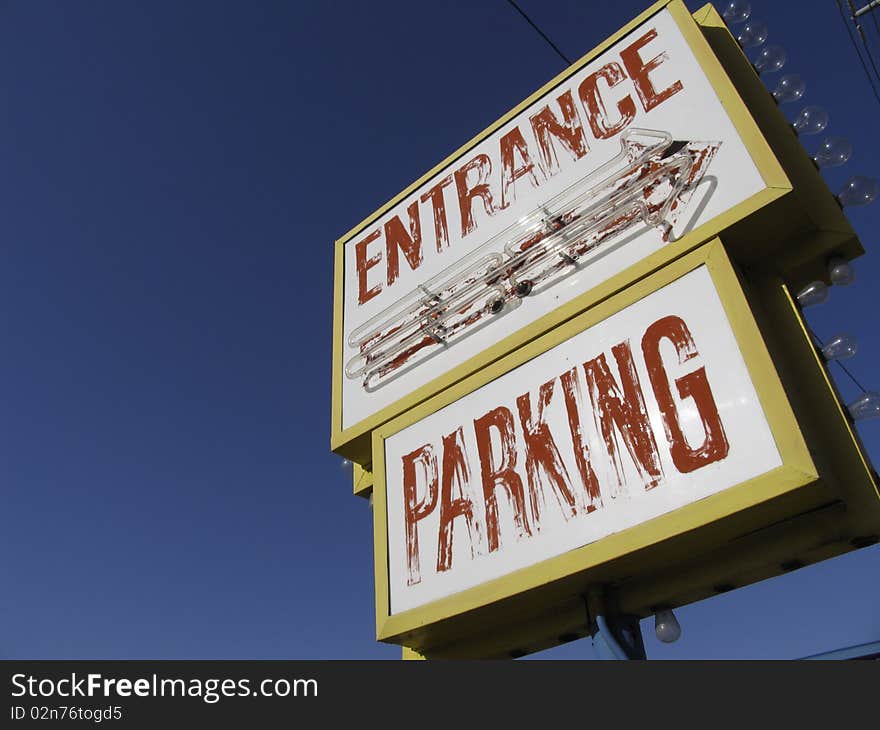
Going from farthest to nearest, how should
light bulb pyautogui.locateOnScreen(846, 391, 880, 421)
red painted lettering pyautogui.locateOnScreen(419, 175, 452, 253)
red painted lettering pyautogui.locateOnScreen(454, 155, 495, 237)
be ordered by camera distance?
red painted lettering pyautogui.locateOnScreen(419, 175, 452, 253), red painted lettering pyautogui.locateOnScreen(454, 155, 495, 237), light bulb pyautogui.locateOnScreen(846, 391, 880, 421)

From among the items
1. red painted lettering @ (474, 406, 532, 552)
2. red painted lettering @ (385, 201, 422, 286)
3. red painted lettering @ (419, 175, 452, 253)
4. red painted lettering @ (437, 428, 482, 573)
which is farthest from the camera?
red painted lettering @ (385, 201, 422, 286)

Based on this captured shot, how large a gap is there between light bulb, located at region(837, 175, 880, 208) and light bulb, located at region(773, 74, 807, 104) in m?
0.92

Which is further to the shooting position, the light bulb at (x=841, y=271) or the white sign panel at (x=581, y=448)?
the light bulb at (x=841, y=271)

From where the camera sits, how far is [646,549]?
125 inches

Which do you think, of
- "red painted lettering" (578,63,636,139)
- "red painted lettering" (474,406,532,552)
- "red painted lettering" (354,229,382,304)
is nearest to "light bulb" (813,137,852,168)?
"red painted lettering" (578,63,636,139)

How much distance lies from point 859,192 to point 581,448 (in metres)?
2.20

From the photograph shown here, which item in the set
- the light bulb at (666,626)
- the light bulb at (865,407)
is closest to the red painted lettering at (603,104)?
the light bulb at (865,407)

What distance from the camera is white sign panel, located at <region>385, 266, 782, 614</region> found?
322cm

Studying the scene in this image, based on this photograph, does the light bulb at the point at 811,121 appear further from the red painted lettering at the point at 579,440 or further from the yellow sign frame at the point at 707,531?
the red painted lettering at the point at 579,440

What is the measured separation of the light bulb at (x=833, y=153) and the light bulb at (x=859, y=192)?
23cm

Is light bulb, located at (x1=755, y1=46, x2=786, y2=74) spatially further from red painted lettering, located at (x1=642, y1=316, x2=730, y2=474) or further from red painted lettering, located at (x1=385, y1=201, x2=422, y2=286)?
red painted lettering, located at (x1=385, y1=201, x2=422, y2=286)

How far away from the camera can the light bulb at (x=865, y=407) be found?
3328 mm
